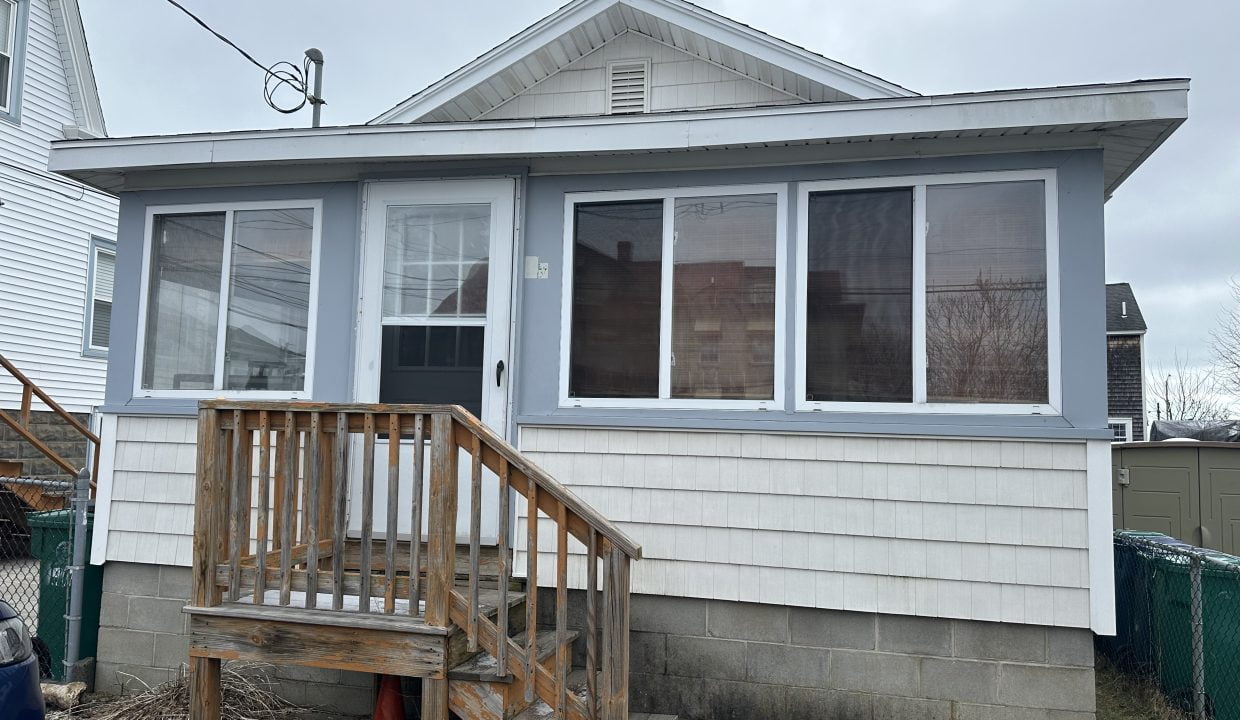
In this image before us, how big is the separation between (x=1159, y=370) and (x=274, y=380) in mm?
37672

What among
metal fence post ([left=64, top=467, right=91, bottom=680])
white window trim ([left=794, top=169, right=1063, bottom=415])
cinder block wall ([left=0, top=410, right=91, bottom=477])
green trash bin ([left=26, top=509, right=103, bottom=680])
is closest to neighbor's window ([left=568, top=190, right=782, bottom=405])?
white window trim ([left=794, top=169, right=1063, bottom=415])

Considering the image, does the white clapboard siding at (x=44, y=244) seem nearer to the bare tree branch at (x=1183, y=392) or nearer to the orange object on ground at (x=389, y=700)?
the orange object on ground at (x=389, y=700)

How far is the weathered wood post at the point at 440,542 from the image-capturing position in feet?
12.5

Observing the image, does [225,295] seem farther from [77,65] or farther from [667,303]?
[77,65]

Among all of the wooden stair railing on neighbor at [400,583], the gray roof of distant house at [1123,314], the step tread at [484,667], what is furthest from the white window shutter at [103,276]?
the gray roof of distant house at [1123,314]

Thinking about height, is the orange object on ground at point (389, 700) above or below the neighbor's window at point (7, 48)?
below

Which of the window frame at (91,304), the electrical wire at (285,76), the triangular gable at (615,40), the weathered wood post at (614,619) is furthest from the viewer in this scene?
the window frame at (91,304)

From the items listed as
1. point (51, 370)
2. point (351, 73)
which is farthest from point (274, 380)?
point (351, 73)

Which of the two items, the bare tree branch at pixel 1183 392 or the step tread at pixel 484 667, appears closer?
the step tread at pixel 484 667

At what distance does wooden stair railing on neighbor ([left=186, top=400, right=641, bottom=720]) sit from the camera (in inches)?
147

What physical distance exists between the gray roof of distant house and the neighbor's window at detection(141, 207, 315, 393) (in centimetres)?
2317

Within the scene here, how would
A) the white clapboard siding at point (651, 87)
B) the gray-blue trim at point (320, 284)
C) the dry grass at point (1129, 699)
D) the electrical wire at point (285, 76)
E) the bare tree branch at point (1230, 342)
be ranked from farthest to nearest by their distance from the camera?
the bare tree branch at point (1230, 342) → the electrical wire at point (285, 76) → the white clapboard siding at point (651, 87) → the gray-blue trim at point (320, 284) → the dry grass at point (1129, 699)

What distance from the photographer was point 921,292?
4.55m

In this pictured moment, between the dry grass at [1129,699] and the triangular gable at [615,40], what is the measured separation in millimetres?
3805
